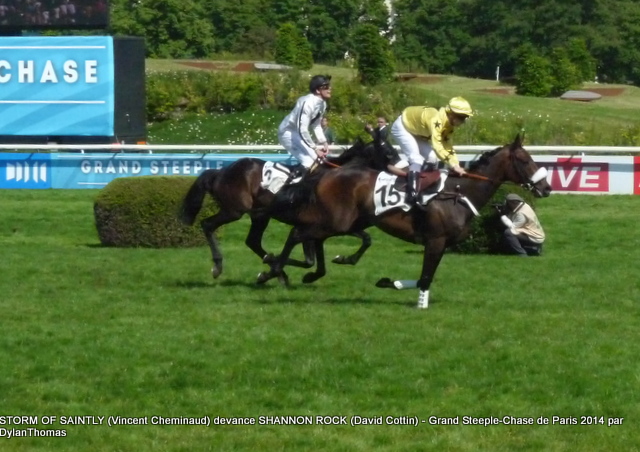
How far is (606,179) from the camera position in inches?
769

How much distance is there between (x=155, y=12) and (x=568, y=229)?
4785 cm

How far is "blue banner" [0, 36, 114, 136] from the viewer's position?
23.7m

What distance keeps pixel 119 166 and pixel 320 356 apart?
45.7ft

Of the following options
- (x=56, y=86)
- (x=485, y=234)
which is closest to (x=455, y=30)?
(x=56, y=86)

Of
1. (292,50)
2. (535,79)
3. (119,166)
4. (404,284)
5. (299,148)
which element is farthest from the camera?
(535,79)

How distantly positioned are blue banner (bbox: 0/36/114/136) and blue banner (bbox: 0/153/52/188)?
276 cm

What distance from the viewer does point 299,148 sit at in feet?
35.1

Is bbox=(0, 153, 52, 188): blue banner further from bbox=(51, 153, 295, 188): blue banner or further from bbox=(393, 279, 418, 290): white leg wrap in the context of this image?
bbox=(393, 279, 418, 290): white leg wrap

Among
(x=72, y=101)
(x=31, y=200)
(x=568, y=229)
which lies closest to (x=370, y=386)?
(x=568, y=229)

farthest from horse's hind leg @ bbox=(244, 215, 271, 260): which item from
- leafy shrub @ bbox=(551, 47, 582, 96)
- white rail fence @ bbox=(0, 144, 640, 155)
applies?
leafy shrub @ bbox=(551, 47, 582, 96)

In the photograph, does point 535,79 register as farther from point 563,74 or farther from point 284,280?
point 284,280

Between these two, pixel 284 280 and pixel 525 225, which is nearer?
pixel 284 280

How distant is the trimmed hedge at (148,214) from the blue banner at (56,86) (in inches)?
381

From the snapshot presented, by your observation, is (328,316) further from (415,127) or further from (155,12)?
(155,12)
